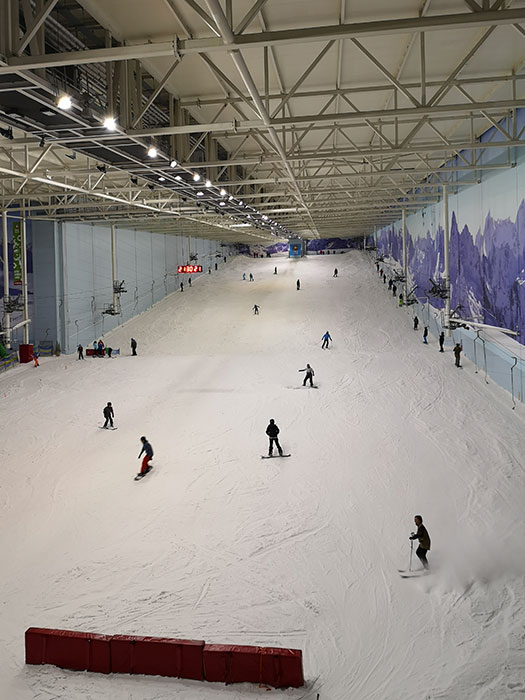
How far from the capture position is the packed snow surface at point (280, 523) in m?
7.36

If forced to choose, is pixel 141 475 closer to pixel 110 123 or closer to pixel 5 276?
pixel 110 123

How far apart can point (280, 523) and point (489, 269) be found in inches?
568

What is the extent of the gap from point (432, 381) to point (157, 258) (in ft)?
102

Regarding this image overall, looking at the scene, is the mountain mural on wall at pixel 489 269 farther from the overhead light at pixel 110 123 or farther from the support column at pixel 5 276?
the support column at pixel 5 276

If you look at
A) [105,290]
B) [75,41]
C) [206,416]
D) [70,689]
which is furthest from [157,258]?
[70,689]

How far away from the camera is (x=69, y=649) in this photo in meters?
7.17

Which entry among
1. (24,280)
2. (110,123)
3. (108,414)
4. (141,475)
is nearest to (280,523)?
(141,475)

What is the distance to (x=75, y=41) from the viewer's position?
873cm

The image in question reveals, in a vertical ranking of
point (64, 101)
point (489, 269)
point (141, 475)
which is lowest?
point (141, 475)

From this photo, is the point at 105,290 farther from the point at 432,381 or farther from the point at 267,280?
the point at 432,381

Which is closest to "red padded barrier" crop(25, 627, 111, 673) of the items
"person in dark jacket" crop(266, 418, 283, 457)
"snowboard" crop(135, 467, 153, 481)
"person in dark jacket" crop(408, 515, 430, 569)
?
"person in dark jacket" crop(408, 515, 430, 569)

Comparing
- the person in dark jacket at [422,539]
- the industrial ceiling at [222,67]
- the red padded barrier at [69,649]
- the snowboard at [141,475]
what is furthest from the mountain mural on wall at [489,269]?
the red padded barrier at [69,649]

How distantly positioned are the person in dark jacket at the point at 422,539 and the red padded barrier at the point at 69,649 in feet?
18.3

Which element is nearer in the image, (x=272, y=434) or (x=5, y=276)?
(x=272, y=434)
